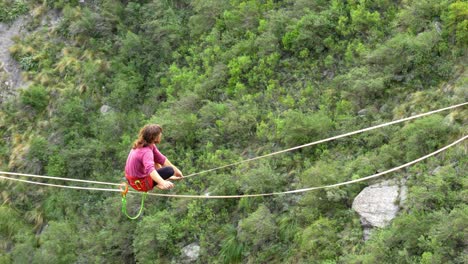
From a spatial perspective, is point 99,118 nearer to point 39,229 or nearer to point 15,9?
point 39,229

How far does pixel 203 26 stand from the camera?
59.5 ft

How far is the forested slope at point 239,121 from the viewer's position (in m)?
11.1

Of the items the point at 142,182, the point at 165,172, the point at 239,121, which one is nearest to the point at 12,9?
the point at 239,121

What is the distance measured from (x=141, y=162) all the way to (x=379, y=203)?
4.41 m

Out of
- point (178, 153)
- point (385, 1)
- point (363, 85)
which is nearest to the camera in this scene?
point (363, 85)

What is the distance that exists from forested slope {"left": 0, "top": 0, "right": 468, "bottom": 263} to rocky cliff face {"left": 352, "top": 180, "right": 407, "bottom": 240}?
209 mm

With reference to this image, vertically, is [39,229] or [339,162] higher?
[339,162]

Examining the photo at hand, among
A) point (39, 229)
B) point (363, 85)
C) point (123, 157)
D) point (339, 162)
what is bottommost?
point (39, 229)

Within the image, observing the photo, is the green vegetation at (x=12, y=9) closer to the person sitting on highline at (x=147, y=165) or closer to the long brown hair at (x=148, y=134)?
the person sitting on highline at (x=147, y=165)

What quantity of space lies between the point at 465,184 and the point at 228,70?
7.88 meters

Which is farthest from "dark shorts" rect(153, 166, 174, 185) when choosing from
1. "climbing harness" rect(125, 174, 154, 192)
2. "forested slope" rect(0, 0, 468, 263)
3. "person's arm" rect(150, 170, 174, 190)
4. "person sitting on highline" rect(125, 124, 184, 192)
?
"forested slope" rect(0, 0, 468, 263)

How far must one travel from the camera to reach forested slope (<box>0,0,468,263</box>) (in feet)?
36.4

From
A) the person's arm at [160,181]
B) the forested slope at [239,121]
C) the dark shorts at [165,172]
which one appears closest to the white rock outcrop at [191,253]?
the forested slope at [239,121]

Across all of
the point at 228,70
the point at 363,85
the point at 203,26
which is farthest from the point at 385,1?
the point at 203,26
